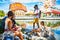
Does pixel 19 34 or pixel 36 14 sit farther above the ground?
pixel 36 14

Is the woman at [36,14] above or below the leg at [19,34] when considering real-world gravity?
above

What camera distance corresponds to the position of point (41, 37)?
34.6 inches

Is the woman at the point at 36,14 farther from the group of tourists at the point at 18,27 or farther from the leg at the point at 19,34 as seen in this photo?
the leg at the point at 19,34

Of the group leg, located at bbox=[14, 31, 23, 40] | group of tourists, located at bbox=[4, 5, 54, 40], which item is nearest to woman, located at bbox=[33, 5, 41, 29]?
group of tourists, located at bbox=[4, 5, 54, 40]

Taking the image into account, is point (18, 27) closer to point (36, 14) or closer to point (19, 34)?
point (19, 34)

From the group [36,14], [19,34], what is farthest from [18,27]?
[36,14]

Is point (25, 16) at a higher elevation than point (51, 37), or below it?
higher

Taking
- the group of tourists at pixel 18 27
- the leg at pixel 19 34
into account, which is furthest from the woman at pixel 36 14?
the leg at pixel 19 34

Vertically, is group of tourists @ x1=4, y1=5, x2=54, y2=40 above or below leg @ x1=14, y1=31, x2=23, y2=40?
above

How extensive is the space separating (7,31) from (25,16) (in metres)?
0.16

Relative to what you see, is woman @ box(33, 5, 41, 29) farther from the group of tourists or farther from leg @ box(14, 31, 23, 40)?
leg @ box(14, 31, 23, 40)

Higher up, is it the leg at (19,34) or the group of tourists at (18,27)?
the group of tourists at (18,27)

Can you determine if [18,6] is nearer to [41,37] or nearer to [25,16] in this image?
[25,16]

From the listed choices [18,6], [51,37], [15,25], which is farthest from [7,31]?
[51,37]
